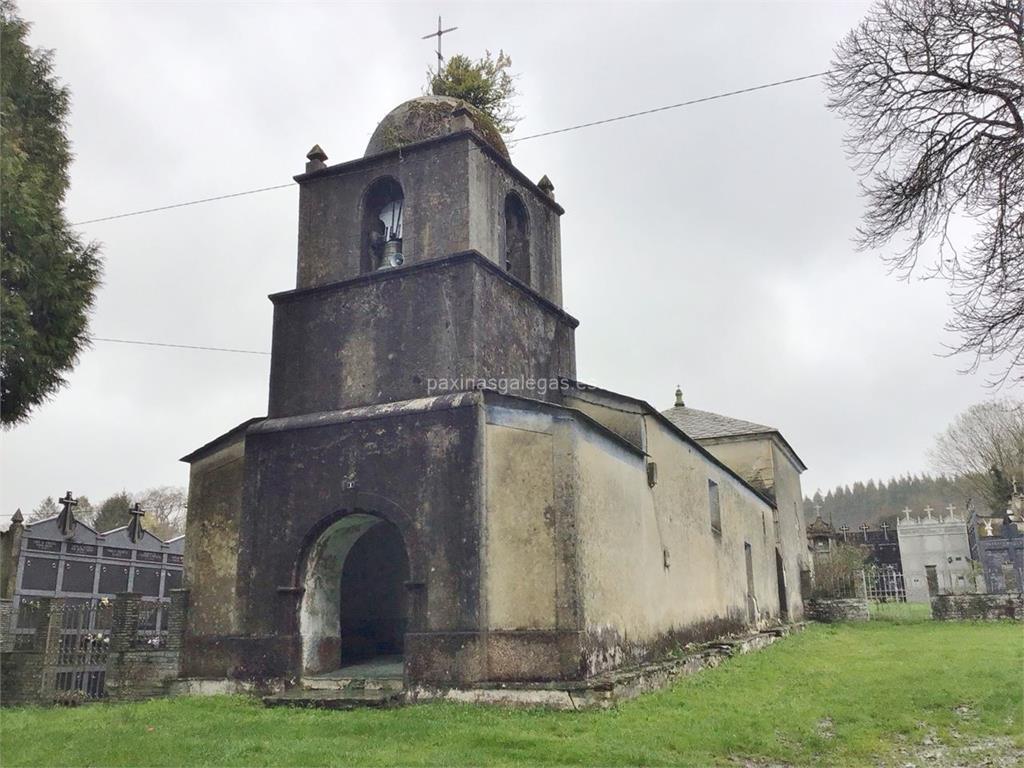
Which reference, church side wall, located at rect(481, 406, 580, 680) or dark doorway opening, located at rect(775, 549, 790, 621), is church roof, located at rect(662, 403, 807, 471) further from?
church side wall, located at rect(481, 406, 580, 680)

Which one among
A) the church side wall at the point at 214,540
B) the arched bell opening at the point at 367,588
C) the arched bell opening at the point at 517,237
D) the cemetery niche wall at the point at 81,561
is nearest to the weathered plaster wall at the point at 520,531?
the arched bell opening at the point at 367,588

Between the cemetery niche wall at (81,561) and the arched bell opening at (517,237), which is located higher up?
the arched bell opening at (517,237)

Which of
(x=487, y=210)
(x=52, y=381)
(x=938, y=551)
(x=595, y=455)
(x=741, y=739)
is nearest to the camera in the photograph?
(x=741, y=739)

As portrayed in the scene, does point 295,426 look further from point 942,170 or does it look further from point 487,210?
point 942,170

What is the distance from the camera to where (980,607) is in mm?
22281

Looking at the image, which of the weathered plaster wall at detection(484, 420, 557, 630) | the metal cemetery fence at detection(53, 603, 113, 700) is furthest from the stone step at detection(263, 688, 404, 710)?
the metal cemetery fence at detection(53, 603, 113, 700)

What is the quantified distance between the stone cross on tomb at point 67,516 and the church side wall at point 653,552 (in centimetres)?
1204

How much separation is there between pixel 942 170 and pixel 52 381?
35.3 feet

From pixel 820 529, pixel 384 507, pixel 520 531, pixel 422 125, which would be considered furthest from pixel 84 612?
pixel 820 529

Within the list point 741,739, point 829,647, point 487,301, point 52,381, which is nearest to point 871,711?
point 741,739

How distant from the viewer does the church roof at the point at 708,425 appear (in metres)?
25.4

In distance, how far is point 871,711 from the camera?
9.67m

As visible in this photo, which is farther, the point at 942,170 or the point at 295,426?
the point at 295,426

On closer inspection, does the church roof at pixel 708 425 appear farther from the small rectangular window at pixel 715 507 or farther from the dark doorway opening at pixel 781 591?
the small rectangular window at pixel 715 507
